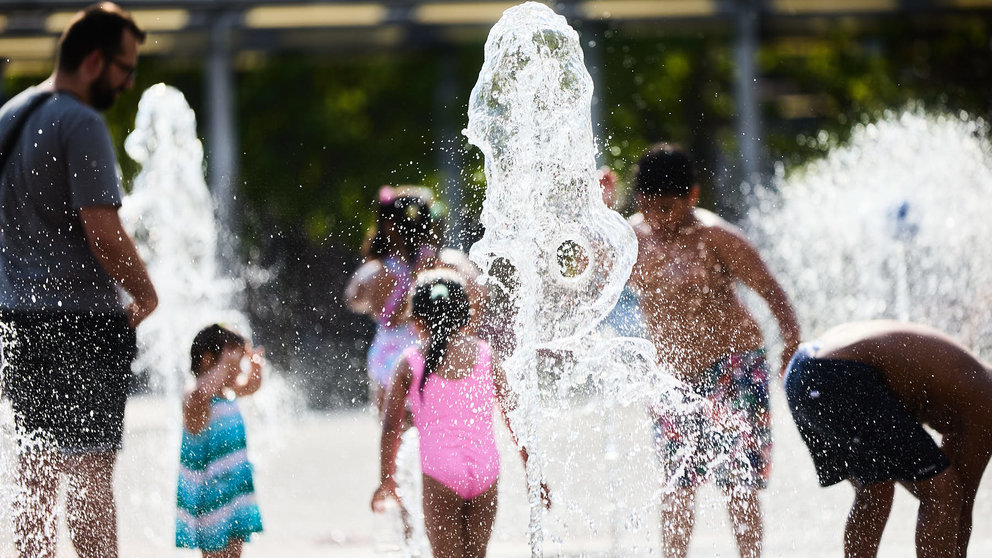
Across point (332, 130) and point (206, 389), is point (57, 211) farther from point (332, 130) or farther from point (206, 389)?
point (332, 130)

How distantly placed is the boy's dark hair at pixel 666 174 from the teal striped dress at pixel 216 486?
1.42m

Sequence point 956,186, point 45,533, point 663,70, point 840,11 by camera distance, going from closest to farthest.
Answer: point 45,533 < point 956,186 < point 840,11 < point 663,70

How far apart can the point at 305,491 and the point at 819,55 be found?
52.7 feet

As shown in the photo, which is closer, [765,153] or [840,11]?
[840,11]

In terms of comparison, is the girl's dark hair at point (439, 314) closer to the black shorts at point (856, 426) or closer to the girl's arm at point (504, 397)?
the girl's arm at point (504, 397)

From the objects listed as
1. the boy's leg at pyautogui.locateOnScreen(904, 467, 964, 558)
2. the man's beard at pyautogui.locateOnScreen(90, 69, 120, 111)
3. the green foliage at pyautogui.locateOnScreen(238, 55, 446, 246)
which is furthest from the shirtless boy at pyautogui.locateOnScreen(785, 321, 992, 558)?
the green foliage at pyautogui.locateOnScreen(238, 55, 446, 246)

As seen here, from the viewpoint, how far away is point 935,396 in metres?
3.38

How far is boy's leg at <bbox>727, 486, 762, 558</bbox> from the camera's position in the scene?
3.66 metres

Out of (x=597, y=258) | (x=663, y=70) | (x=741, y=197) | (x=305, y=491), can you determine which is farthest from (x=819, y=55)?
(x=597, y=258)

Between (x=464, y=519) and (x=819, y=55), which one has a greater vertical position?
(x=819, y=55)

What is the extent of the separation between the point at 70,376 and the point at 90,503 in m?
0.33

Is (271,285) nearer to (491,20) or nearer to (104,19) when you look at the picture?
(491,20)

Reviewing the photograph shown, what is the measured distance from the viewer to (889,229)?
831 centimetres

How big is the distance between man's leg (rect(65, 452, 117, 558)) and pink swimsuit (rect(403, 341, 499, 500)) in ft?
2.77
